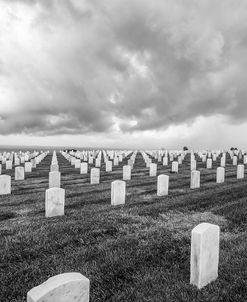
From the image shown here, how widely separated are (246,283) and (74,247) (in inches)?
A: 116

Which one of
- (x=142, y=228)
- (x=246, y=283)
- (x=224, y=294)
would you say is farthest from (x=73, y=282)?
(x=142, y=228)

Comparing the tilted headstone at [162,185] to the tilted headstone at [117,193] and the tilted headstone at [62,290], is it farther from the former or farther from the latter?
the tilted headstone at [62,290]

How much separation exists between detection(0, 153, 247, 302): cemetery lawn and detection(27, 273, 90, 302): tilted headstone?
1263mm

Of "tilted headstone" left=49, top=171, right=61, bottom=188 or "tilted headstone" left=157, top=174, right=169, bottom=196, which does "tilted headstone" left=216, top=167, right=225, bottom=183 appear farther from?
"tilted headstone" left=49, top=171, right=61, bottom=188

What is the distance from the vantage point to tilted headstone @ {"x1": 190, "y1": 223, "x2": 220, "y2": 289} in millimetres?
3727

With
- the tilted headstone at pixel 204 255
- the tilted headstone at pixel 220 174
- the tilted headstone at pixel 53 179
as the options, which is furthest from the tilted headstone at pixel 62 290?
the tilted headstone at pixel 220 174

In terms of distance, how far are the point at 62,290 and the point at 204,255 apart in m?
2.15

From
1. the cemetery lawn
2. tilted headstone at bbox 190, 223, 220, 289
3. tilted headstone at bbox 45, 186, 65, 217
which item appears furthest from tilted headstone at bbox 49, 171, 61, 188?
tilted headstone at bbox 190, 223, 220, 289

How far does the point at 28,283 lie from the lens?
391cm

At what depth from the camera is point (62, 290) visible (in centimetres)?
234

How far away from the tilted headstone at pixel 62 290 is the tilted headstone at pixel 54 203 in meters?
5.48

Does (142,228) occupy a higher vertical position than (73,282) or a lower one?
lower

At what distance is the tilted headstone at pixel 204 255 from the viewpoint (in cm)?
373

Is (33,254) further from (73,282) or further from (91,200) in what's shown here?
(91,200)
